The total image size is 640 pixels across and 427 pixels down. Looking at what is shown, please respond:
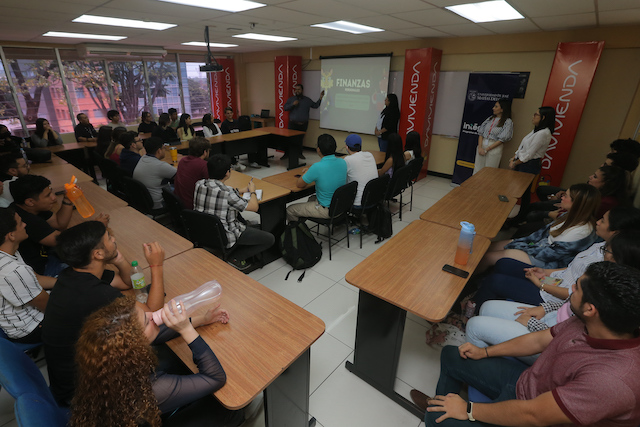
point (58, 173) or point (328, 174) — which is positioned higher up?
point (328, 174)

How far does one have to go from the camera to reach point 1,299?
1.58m

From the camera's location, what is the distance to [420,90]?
5734 millimetres

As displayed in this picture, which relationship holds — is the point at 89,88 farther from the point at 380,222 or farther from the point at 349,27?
the point at 380,222

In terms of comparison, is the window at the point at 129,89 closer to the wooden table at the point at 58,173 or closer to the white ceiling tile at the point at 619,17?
the wooden table at the point at 58,173

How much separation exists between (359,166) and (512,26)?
3.13 metres

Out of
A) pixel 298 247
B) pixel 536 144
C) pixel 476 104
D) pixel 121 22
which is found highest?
pixel 121 22

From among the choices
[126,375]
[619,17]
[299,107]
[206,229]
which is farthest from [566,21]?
[126,375]

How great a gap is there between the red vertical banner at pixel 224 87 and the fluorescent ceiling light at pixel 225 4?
6.64 metres

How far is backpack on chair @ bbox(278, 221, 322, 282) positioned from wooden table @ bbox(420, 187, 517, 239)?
Result: 1201mm

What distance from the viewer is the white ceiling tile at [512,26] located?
4.00m

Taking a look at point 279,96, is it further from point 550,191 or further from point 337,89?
point 550,191

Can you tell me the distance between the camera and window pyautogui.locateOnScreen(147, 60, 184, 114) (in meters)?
8.68

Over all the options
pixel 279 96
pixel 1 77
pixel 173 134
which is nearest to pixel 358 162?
pixel 173 134

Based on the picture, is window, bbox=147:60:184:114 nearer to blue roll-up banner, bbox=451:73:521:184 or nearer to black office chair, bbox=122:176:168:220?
black office chair, bbox=122:176:168:220
